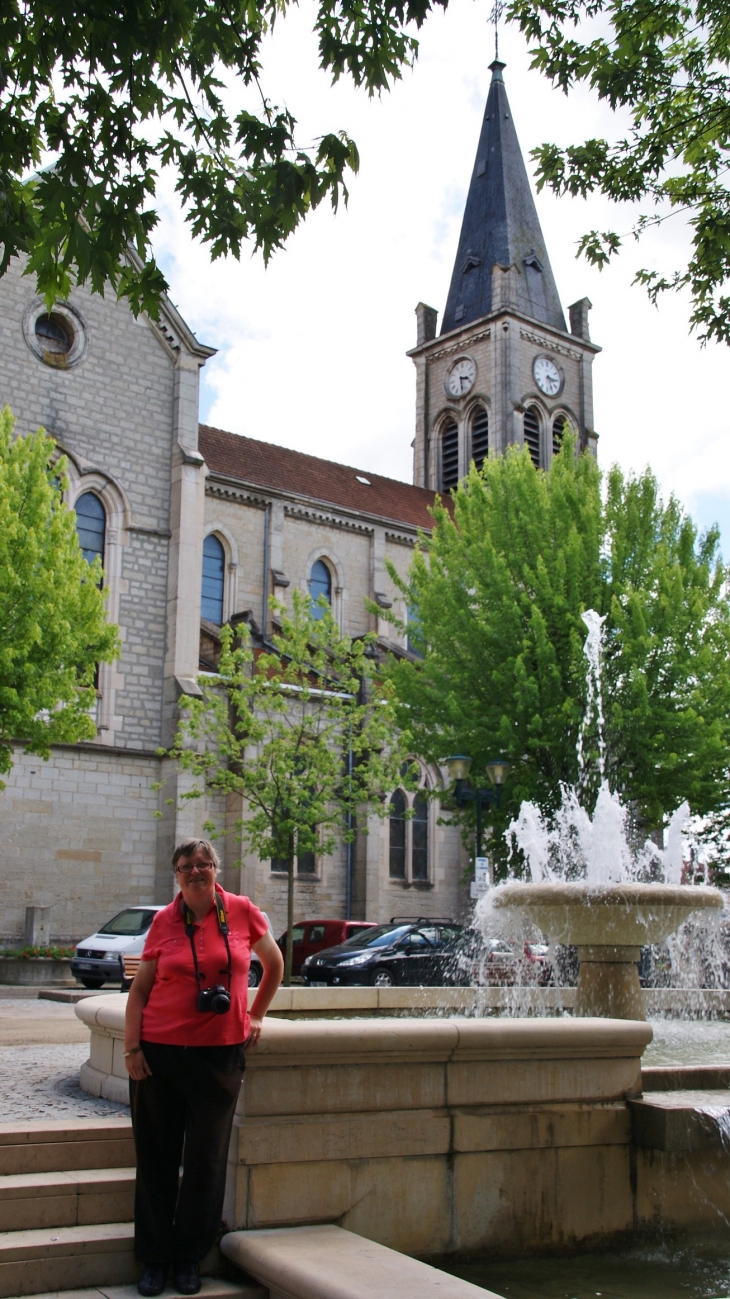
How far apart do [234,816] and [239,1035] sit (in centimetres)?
2573

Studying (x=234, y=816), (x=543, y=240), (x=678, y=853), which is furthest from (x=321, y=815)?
→ (x=543, y=240)

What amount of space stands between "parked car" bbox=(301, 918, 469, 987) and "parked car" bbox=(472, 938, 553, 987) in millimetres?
523

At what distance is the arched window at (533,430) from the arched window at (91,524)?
2614 cm

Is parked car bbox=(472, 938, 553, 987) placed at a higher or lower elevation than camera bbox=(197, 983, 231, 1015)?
lower

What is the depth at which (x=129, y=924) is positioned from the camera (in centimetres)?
2048

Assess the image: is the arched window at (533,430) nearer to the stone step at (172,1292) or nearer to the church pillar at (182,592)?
the church pillar at (182,592)

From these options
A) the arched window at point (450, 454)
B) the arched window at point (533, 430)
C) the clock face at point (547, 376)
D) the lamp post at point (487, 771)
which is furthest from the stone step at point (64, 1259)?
the clock face at point (547, 376)

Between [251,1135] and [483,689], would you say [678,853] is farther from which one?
Result: [483,689]

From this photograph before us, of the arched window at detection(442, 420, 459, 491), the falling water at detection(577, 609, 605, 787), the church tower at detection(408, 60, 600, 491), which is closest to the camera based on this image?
the falling water at detection(577, 609, 605, 787)

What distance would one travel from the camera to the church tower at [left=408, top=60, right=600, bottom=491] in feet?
165

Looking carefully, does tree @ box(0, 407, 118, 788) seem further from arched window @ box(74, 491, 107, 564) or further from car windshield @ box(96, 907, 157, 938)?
arched window @ box(74, 491, 107, 564)

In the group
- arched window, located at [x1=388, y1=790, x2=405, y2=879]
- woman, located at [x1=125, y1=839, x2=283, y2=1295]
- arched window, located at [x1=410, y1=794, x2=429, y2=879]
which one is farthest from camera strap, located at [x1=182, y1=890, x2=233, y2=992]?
arched window, located at [x1=410, y1=794, x2=429, y2=879]

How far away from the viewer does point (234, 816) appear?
3003 cm

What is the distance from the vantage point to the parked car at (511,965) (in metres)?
18.6
